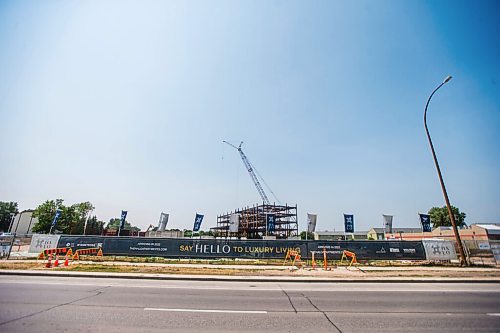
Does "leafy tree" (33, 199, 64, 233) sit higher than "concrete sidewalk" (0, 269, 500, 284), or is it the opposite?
"leafy tree" (33, 199, 64, 233)

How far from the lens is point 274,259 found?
68.8 ft

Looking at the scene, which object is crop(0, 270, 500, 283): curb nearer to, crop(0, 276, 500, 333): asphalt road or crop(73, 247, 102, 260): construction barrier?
crop(0, 276, 500, 333): asphalt road

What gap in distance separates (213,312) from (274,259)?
48.4 ft

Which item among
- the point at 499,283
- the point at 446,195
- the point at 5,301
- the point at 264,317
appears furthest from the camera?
the point at 446,195

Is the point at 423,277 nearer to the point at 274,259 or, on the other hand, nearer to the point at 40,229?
the point at 274,259

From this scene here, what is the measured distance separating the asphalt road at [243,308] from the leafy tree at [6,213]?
12241 centimetres

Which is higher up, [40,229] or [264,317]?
[40,229]

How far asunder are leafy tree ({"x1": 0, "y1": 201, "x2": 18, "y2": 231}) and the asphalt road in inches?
4819

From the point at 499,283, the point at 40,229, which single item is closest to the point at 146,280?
the point at 499,283

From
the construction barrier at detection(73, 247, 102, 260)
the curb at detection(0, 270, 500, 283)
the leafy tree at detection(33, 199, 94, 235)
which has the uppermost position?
the leafy tree at detection(33, 199, 94, 235)

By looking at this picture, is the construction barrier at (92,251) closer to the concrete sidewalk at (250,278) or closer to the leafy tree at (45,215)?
the concrete sidewalk at (250,278)

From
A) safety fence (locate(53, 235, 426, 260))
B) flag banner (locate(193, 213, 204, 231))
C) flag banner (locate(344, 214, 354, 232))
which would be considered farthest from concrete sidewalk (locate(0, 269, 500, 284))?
flag banner (locate(193, 213, 204, 231))

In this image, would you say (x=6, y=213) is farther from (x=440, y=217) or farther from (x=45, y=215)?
(x=440, y=217)

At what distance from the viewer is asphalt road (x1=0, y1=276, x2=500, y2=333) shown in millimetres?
5875
